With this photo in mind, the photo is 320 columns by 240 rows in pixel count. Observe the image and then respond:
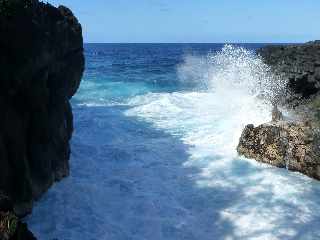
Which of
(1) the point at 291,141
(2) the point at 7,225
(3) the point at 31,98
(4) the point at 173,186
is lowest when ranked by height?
(4) the point at 173,186

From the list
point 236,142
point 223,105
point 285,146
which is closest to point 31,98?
point 285,146

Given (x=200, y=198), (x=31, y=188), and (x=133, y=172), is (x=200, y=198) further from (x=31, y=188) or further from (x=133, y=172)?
(x=31, y=188)

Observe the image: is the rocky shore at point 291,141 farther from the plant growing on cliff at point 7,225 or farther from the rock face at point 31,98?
the plant growing on cliff at point 7,225

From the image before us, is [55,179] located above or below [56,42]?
below

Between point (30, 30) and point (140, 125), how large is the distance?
34.2 ft

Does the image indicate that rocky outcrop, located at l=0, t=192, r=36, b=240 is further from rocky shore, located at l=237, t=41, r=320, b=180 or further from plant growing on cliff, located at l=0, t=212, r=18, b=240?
rocky shore, located at l=237, t=41, r=320, b=180

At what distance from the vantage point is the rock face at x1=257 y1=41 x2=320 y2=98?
20.5 m

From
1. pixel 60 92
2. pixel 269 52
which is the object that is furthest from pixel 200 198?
pixel 269 52

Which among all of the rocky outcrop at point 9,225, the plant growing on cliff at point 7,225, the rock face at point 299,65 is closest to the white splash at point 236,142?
the rock face at point 299,65

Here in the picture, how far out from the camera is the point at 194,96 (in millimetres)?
29719

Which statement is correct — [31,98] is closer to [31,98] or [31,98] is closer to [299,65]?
[31,98]

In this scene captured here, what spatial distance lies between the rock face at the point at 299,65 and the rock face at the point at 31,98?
10.8m

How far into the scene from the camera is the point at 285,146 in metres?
14.4

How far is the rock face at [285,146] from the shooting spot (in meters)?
13.8
